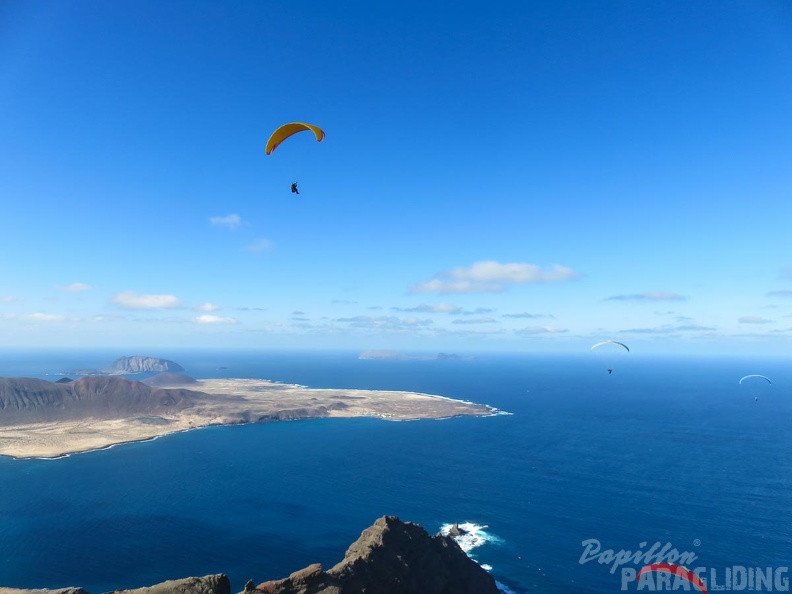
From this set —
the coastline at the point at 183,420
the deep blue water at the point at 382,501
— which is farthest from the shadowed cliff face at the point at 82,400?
the deep blue water at the point at 382,501

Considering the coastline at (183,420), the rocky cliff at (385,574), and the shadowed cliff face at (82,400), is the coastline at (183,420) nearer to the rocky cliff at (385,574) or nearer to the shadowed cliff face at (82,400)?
the shadowed cliff face at (82,400)

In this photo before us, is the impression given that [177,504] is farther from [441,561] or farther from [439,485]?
[441,561]

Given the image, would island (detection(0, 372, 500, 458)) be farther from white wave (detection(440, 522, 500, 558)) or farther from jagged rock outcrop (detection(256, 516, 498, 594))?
jagged rock outcrop (detection(256, 516, 498, 594))

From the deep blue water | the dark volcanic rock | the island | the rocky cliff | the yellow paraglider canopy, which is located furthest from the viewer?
the island

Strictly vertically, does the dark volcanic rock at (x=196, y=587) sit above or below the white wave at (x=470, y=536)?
above

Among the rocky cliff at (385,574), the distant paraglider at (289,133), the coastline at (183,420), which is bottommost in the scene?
the coastline at (183,420)

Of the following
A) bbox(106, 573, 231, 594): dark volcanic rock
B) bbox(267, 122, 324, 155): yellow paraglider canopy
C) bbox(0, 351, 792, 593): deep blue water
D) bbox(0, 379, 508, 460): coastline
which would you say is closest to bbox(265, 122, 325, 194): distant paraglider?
bbox(267, 122, 324, 155): yellow paraglider canopy

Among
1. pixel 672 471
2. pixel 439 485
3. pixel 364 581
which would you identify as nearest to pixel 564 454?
pixel 672 471
